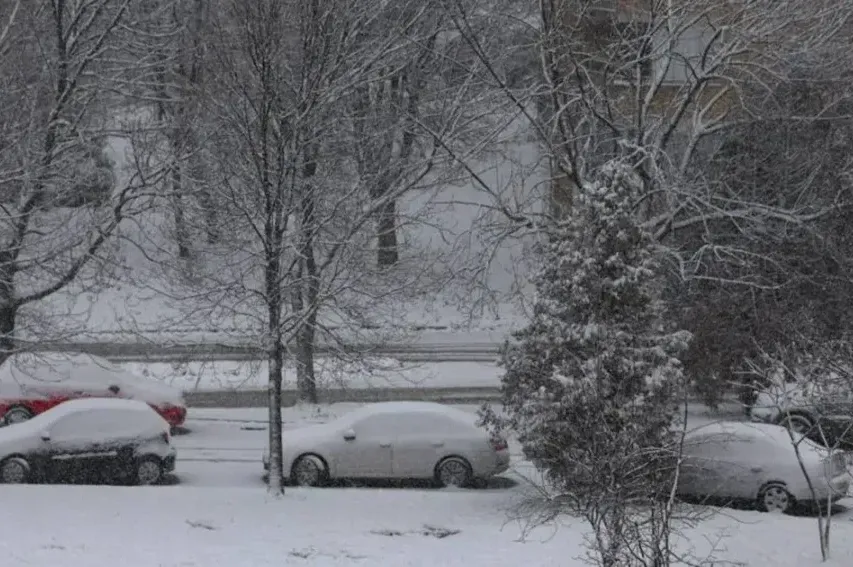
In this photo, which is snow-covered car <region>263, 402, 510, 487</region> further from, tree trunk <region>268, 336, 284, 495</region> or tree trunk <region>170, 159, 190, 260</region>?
tree trunk <region>170, 159, 190, 260</region>

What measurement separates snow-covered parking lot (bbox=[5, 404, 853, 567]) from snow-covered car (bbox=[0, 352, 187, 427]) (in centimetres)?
320

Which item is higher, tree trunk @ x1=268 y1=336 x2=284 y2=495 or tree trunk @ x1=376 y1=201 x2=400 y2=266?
tree trunk @ x1=376 y1=201 x2=400 y2=266

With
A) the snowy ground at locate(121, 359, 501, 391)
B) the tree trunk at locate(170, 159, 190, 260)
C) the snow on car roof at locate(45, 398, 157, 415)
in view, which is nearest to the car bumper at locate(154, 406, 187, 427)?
the snow on car roof at locate(45, 398, 157, 415)

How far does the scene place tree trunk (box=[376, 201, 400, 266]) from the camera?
19.2m

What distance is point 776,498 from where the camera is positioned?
16.9m

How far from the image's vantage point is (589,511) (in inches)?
377

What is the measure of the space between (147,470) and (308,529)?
437 centimetres

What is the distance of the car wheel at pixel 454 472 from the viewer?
18.1 metres

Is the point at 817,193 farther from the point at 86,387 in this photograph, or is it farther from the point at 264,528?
the point at 86,387

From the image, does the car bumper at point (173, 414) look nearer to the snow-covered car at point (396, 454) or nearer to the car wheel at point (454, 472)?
the snow-covered car at point (396, 454)

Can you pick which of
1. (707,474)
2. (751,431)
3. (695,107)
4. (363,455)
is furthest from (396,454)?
(695,107)

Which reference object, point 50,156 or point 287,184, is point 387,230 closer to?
point 287,184

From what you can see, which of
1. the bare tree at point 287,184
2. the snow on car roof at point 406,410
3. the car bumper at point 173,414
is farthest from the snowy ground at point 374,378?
the bare tree at point 287,184

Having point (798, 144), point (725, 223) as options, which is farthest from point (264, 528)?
point (798, 144)
